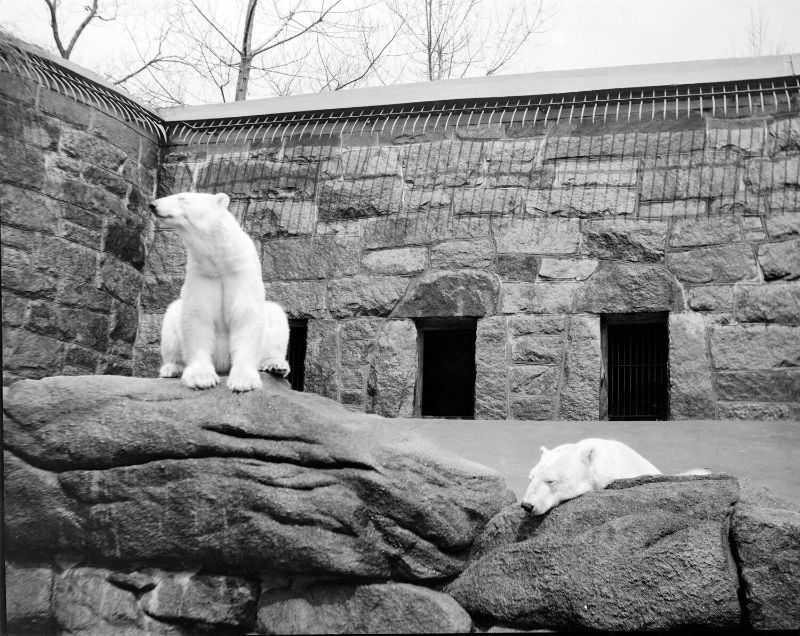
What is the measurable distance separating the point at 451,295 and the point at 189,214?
2.23 metres

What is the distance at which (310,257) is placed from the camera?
5949mm

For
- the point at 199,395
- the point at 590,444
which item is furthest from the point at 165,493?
the point at 590,444

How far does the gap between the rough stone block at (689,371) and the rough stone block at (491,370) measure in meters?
0.95

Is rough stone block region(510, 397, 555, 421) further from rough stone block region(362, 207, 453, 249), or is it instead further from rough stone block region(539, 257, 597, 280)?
rough stone block region(362, 207, 453, 249)

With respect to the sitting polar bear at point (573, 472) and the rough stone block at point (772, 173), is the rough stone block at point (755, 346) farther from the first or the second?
the sitting polar bear at point (573, 472)

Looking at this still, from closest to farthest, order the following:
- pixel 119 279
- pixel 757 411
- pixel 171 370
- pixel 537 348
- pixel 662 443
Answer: pixel 171 370 → pixel 662 443 → pixel 757 411 → pixel 537 348 → pixel 119 279

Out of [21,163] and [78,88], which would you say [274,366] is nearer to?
[21,163]

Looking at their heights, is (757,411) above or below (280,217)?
below

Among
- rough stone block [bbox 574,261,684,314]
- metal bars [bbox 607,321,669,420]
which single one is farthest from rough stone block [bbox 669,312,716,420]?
metal bars [bbox 607,321,669,420]

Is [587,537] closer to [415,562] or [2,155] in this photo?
[415,562]

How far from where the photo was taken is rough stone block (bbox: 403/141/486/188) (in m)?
5.87

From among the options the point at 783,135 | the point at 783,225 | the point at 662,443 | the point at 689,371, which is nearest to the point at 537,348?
the point at 689,371

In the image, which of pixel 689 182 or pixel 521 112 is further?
pixel 521 112

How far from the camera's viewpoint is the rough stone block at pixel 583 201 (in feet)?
18.3
